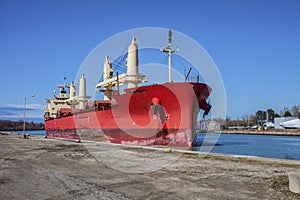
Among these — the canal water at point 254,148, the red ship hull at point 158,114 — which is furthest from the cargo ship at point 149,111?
the canal water at point 254,148

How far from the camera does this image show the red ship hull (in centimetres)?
2027

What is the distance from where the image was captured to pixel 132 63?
1063 inches

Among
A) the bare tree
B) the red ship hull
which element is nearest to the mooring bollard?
the red ship hull

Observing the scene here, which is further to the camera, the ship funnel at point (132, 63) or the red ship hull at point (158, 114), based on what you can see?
the ship funnel at point (132, 63)

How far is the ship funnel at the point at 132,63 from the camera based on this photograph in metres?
27.0

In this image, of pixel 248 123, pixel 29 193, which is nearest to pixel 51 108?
pixel 29 193

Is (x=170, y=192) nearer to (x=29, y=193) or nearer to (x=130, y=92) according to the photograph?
(x=29, y=193)

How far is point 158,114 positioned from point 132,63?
766 cm

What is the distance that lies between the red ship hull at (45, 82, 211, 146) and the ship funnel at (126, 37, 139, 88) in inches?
120

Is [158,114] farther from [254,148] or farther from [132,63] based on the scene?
[254,148]

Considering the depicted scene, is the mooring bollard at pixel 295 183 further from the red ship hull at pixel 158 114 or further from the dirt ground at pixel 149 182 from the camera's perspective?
the red ship hull at pixel 158 114

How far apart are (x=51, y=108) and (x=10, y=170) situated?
45672 millimetres

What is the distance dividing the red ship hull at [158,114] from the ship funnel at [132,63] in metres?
3.04

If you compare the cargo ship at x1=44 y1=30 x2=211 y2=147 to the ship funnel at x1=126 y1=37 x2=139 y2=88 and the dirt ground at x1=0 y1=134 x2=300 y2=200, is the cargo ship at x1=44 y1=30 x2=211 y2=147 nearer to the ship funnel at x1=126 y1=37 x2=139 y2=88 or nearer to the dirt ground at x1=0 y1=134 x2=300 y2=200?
the ship funnel at x1=126 y1=37 x2=139 y2=88
